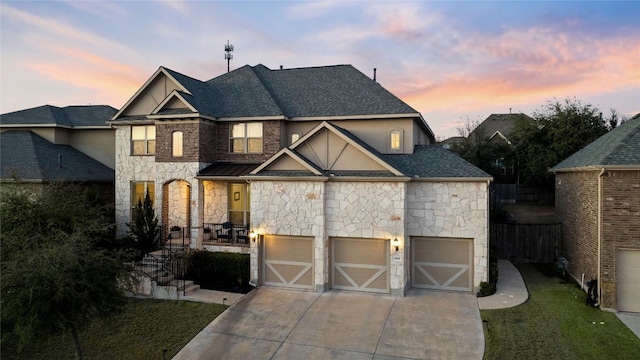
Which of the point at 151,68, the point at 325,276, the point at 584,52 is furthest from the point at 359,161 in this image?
the point at 151,68

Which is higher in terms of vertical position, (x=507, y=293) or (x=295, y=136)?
(x=295, y=136)

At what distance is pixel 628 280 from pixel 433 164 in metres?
7.27

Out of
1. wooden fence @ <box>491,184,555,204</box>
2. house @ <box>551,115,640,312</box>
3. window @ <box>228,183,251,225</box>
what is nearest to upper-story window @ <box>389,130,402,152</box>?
house @ <box>551,115,640,312</box>

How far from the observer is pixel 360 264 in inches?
538

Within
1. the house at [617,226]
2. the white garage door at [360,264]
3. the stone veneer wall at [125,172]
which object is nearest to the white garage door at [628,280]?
the house at [617,226]

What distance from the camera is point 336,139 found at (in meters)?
14.3

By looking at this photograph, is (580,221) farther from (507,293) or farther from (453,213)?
(453,213)

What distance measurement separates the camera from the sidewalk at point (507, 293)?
12.2 meters

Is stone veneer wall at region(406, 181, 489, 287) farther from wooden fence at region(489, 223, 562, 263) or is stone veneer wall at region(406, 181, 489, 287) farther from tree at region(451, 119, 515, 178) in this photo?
tree at region(451, 119, 515, 178)

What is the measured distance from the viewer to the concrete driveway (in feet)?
30.7

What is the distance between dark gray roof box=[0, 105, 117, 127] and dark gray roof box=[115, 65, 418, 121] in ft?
18.4

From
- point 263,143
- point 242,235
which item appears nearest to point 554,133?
point 263,143

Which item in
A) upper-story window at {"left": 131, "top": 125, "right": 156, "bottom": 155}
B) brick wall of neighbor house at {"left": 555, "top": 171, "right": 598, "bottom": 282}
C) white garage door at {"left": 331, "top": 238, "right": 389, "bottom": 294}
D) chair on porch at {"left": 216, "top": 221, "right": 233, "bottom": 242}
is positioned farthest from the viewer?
upper-story window at {"left": 131, "top": 125, "right": 156, "bottom": 155}

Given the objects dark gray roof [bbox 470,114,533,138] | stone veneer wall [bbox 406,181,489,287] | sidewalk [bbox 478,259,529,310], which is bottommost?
sidewalk [bbox 478,259,529,310]
